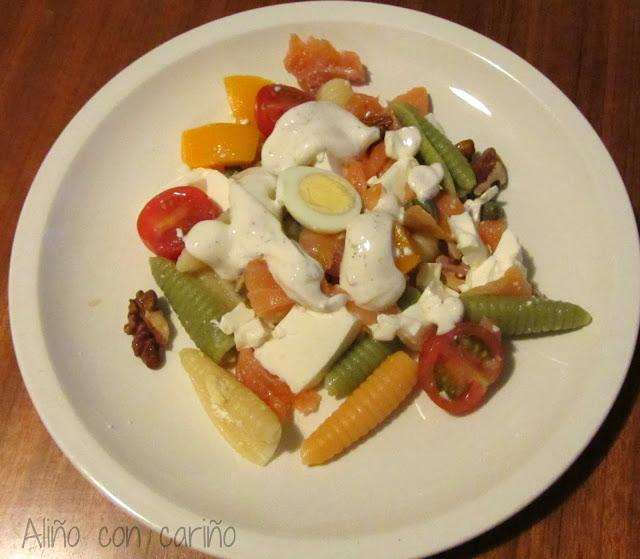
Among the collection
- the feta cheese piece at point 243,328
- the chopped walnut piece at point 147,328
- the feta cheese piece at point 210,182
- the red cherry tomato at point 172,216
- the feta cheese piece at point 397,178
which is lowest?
the chopped walnut piece at point 147,328

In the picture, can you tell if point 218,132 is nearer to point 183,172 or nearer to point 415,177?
point 183,172

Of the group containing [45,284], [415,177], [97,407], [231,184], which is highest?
[415,177]

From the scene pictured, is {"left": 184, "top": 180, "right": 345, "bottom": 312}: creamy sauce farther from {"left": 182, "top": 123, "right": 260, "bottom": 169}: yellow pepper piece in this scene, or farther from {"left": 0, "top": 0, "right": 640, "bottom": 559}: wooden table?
{"left": 0, "top": 0, "right": 640, "bottom": 559}: wooden table

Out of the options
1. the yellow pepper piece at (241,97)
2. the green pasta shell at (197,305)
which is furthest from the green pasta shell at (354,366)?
the yellow pepper piece at (241,97)

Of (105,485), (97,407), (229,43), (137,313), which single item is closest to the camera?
(105,485)

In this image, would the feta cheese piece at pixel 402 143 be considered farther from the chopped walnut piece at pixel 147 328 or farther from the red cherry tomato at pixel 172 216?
the chopped walnut piece at pixel 147 328

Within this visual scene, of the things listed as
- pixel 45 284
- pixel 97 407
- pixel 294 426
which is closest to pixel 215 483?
pixel 294 426

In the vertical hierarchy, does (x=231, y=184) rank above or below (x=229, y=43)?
below

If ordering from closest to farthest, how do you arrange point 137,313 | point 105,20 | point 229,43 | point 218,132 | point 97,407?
point 97,407
point 137,313
point 218,132
point 229,43
point 105,20
